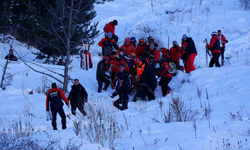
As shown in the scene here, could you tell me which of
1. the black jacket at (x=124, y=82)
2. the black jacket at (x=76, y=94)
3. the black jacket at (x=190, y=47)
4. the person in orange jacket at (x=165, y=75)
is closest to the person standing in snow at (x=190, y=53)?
the black jacket at (x=190, y=47)

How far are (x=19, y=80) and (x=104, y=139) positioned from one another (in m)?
8.63

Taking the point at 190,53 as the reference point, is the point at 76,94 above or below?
below

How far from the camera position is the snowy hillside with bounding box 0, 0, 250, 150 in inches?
214

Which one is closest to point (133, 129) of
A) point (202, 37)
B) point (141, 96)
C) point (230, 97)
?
point (230, 97)

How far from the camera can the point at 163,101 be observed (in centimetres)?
1023

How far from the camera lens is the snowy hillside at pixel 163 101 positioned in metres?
5.43

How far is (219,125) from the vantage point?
607cm

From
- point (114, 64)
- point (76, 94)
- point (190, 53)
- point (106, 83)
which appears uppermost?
point (190, 53)

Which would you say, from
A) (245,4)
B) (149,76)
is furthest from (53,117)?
(245,4)

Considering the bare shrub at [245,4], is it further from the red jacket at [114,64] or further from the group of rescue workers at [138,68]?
the red jacket at [114,64]

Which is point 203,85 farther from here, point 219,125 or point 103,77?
point 219,125

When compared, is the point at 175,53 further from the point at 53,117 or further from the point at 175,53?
the point at 53,117

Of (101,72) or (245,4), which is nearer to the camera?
(101,72)

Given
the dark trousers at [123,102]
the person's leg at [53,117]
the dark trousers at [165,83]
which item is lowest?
the person's leg at [53,117]
